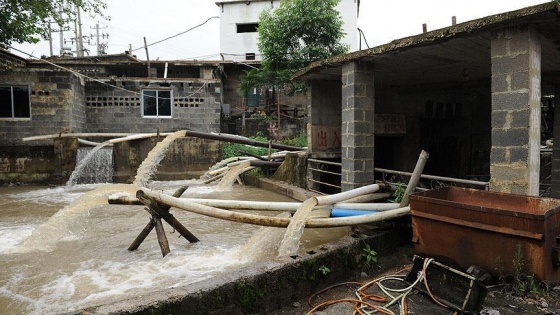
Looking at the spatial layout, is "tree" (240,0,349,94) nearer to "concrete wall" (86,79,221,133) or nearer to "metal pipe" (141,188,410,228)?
"concrete wall" (86,79,221,133)

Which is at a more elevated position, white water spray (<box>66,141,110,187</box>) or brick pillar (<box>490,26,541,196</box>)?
brick pillar (<box>490,26,541,196</box>)

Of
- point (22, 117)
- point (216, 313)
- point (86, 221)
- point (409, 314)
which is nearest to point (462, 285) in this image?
point (409, 314)

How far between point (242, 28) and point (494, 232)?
90.5ft

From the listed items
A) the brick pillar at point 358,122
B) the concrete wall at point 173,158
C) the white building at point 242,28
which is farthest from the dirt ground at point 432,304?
the white building at point 242,28

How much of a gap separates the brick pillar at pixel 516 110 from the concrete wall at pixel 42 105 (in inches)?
588

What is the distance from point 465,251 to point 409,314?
114 centimetres

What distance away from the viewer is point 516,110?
461cm

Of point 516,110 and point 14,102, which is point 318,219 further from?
point 14,102

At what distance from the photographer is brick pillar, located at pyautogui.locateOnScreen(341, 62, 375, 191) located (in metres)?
6.96

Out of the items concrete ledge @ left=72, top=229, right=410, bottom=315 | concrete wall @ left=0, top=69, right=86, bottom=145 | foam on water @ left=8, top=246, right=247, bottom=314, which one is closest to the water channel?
foam on water @ left=8, top=246, right=247, bottom=314

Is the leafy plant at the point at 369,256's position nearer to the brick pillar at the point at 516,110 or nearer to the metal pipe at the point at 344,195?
the metal pipe at the point at 344,195

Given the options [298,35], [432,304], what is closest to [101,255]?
[432,304]

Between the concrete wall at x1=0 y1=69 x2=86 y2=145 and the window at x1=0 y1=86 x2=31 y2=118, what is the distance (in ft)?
0.65

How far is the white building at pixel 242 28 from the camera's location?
27.7 m
